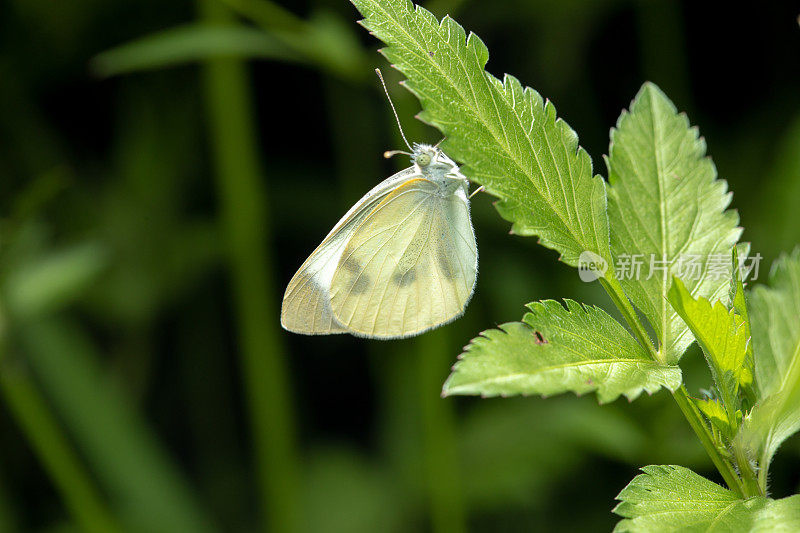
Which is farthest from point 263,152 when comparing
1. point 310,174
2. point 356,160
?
point 356,160

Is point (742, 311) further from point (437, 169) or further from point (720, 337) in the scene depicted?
point (437, 169)

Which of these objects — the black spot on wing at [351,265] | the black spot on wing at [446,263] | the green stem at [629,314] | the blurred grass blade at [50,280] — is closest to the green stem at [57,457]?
the blurred grass blade at [50,280]

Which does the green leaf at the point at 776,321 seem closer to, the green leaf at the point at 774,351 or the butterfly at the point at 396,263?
the green leaf at the point at 774,351

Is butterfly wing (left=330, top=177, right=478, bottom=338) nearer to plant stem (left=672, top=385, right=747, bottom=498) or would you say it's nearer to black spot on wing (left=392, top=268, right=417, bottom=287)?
black spot on wing (left=392, top=268, right=417, bottom=287)

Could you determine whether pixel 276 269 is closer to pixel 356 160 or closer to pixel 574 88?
pixel 356 160

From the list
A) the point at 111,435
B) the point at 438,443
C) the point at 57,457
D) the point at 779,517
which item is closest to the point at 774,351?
the point at 779,517
